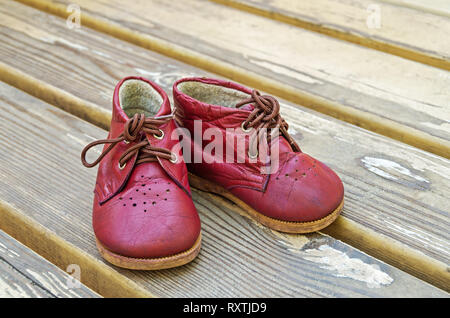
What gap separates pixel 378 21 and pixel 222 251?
3.71 ft

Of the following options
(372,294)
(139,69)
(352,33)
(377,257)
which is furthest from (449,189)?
(139,69)

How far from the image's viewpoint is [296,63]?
4.93ft

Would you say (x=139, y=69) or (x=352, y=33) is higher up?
(x=352, y=33)

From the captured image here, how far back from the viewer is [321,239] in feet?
3.07

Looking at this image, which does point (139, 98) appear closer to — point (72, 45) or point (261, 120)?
point (261, 120)

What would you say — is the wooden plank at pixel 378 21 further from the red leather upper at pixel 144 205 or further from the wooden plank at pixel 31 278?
the wooden plank at pixel 31 278

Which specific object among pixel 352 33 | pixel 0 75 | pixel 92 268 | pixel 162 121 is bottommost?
pixel 92 268

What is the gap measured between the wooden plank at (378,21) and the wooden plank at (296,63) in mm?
40

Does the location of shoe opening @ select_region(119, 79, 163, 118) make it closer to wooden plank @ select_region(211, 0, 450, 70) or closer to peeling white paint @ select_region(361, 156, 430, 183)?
peeling white paint @ select_region(361, 156, 430, 183)

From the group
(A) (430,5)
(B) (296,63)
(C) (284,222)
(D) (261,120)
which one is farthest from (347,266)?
(A) (430,5)

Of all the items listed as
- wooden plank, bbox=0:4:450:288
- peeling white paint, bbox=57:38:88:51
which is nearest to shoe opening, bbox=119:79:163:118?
wooden plank, bbox=0:4:450:288

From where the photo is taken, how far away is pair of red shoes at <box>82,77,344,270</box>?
2.74 ft

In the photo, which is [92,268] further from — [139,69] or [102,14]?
[102,14]
